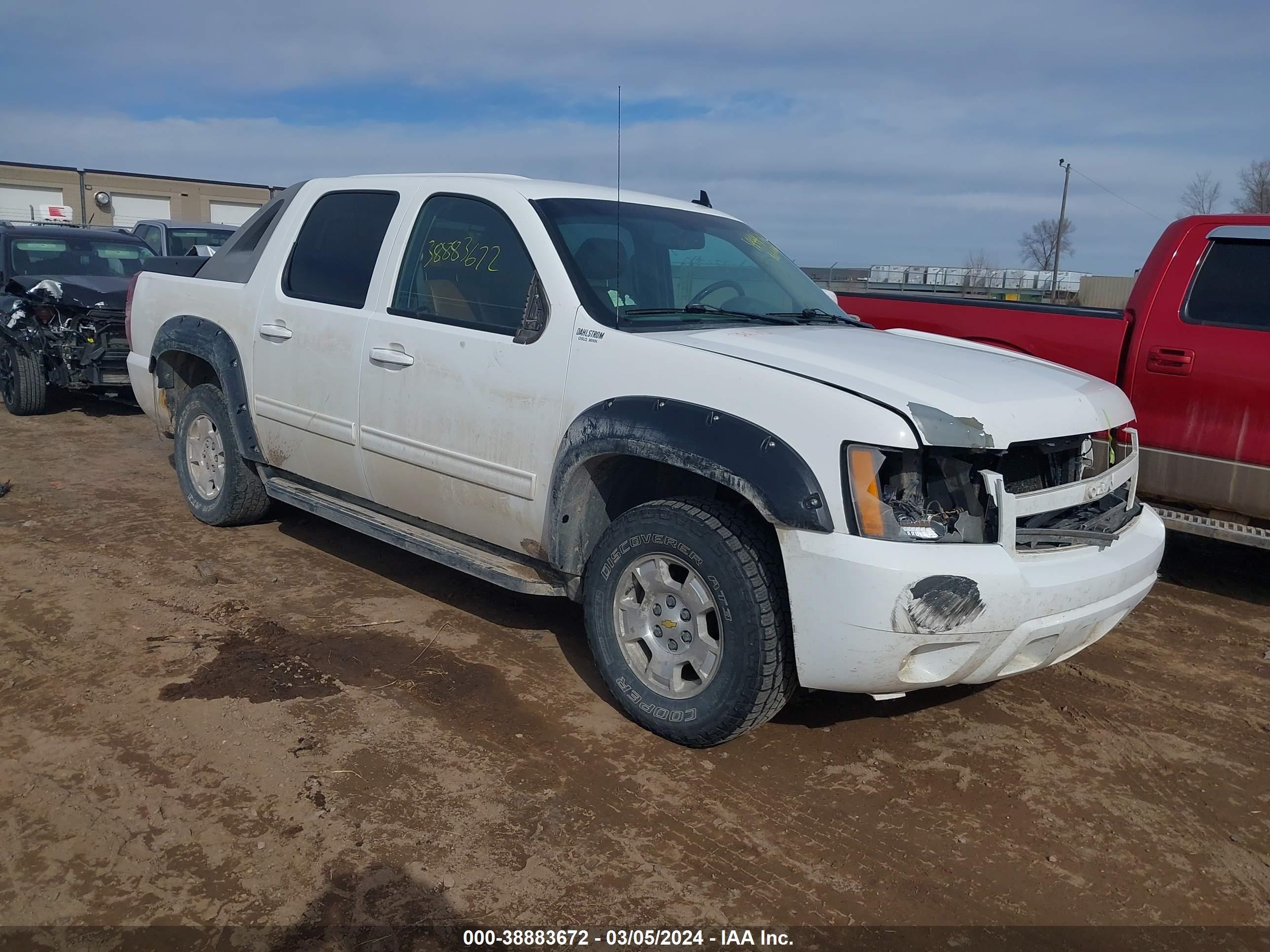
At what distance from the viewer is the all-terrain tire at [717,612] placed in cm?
321

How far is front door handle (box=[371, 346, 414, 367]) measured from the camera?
14.0ft

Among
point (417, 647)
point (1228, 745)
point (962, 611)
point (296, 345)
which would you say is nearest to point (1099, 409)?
point (962, 611)

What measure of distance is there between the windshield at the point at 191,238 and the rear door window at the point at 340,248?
34.6ft

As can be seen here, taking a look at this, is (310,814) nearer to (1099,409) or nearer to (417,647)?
(417,647)

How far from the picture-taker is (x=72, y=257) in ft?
34.3

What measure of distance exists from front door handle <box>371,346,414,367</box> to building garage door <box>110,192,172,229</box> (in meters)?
43.0

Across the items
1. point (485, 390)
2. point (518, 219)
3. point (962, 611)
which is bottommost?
point (962, 611)

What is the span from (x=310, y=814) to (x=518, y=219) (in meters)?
2.34

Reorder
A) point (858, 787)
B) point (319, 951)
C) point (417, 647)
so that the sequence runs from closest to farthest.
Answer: point (319, 951) → point (858, 787) → point (417, 647)

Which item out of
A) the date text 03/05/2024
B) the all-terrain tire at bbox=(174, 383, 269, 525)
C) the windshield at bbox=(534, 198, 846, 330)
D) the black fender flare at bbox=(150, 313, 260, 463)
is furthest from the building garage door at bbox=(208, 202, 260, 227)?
the date text 03/05/2024

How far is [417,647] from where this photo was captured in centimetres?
432

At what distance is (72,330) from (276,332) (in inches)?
202

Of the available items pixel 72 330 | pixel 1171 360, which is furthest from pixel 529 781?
pixel 72 330

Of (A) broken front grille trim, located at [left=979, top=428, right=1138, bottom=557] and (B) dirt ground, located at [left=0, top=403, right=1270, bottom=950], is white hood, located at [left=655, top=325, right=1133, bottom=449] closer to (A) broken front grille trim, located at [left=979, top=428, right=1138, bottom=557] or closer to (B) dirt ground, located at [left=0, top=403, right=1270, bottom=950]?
(A) broken front grille trim, located at [left=979, top=428, right=1138, bottom=557]
